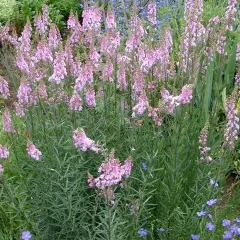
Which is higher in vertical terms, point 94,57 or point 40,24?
point 40,24

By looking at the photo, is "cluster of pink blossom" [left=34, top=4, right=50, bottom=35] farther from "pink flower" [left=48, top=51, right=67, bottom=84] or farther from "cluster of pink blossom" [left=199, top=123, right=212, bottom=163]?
"cluster of pink blossom" [left=199, top=123, right=212, bottom=163]

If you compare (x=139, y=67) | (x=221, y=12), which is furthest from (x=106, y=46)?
(x=221, y=12)

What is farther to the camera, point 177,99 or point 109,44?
point 109,44

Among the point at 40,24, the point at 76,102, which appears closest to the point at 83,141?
the point at 76,102

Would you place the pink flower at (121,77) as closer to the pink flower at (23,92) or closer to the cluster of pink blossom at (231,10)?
the pink flower at (23,92)

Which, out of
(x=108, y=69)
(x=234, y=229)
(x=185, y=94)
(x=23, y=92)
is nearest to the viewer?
(x=185, y=94)

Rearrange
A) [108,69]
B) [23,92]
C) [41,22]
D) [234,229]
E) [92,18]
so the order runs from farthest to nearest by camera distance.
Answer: [41,22], [92,18], [108,69], [23,92], [234,229]

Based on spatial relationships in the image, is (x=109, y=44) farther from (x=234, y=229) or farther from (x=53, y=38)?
(x=234, y=229)

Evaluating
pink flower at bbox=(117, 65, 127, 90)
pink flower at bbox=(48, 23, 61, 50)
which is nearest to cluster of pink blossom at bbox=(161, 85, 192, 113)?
pink flower at bbox=(117, 65, 127, 90)

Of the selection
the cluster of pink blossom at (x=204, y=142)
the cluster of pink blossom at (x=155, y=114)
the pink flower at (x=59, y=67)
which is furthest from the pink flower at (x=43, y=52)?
the cluster of pink blossom at (x=204, y=142)

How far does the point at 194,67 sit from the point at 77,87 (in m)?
0.85

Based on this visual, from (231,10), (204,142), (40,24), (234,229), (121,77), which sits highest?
(231,10)

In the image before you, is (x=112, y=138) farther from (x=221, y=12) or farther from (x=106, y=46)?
(x=221, y=12)

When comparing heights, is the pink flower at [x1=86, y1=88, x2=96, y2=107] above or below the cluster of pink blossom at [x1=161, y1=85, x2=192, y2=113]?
below
